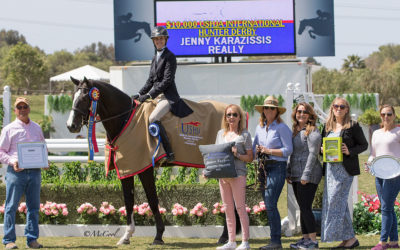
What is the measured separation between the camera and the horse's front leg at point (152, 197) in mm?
8562

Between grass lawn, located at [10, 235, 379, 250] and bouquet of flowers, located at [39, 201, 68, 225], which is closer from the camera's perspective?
grass lawn, located at [10, 235, 379, 250]

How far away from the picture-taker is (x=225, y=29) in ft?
89.6

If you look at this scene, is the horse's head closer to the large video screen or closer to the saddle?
the saddle

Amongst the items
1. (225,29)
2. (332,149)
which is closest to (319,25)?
(225,29)

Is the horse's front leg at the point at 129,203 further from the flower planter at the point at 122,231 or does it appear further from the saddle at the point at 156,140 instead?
the flower planter at the point at 122,231

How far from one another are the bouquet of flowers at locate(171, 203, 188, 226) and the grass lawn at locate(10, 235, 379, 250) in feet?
1.07

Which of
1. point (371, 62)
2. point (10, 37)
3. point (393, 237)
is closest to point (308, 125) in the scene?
point (393, 237)

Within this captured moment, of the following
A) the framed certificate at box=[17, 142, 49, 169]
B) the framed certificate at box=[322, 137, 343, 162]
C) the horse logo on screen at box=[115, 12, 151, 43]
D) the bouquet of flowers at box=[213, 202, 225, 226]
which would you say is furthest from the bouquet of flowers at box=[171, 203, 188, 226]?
the horse logo on screen at box=[115, 12, 151, 43]

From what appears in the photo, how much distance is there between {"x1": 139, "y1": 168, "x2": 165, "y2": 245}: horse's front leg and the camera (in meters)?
8.56

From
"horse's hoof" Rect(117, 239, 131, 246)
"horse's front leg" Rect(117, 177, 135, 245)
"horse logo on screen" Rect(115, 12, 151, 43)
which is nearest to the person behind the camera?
"horse's hoof" Rect(117, 239, 131, 246)

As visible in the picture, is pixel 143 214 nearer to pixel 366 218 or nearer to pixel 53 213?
pixel 53 213

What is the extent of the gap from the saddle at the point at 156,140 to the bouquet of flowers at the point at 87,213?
117cm

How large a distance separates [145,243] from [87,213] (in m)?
1.33

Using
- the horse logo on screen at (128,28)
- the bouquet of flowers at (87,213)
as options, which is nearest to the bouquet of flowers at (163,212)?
the bouquet of flowers at (87,213)
